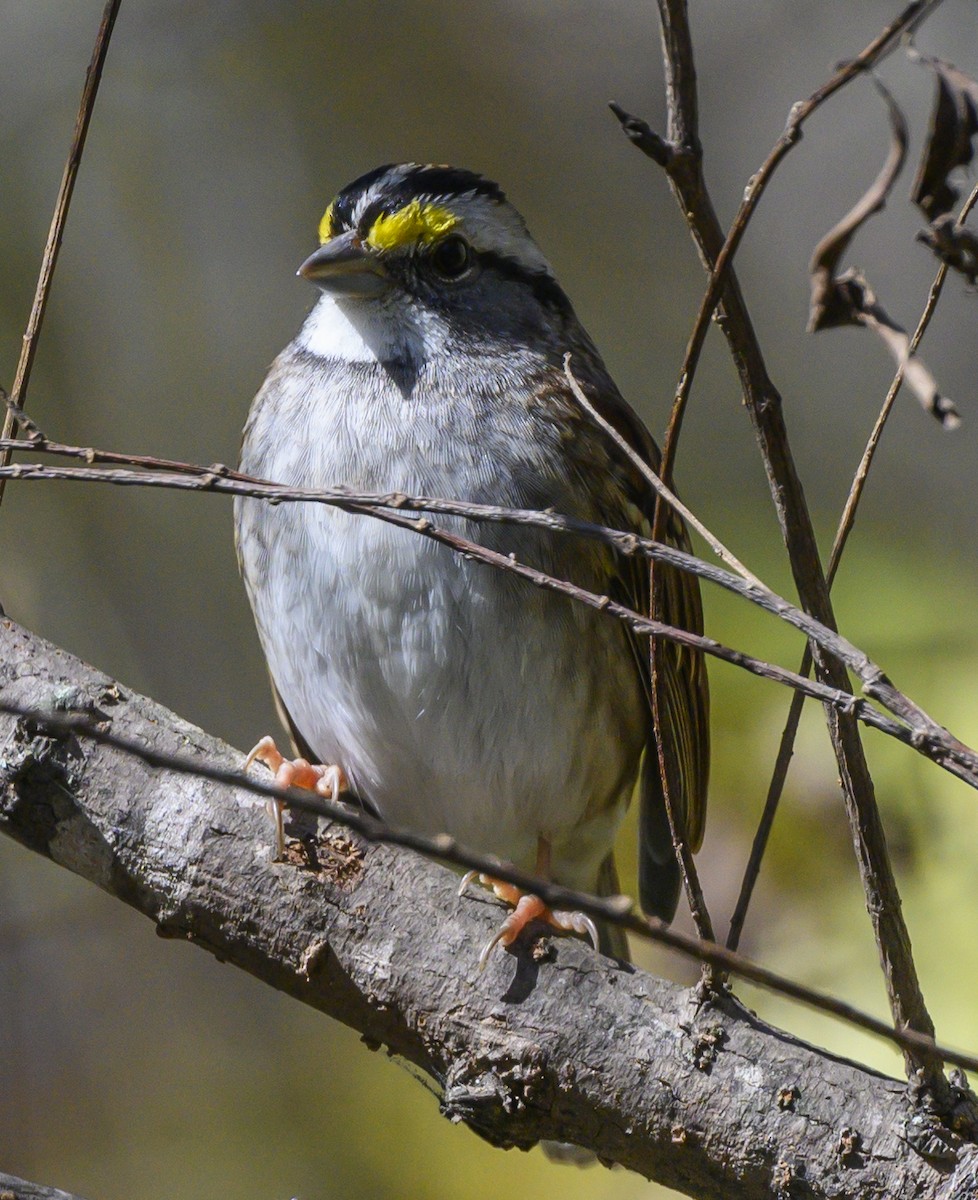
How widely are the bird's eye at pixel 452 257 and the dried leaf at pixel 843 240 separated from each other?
5.72ft

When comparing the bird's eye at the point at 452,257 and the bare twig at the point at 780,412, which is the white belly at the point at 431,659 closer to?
the bird's eye at the point at 452,257

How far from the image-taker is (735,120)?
225 inches

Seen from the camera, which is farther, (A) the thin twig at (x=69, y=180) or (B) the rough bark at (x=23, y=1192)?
(A) the thin twig at (x=69, y=180)

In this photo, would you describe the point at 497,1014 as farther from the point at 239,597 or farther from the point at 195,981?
the point at 239,597

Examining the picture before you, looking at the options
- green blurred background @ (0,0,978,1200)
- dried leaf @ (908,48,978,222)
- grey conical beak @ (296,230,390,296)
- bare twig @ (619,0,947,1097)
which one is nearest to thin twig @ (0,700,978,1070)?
bare twig @ (619,0,947,1097)

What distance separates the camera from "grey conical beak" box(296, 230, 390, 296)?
2.68 m

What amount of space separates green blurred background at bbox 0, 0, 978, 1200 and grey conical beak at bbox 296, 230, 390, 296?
1.65m

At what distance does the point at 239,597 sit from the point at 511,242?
286cm

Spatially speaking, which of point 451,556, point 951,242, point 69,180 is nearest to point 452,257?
point 451,556

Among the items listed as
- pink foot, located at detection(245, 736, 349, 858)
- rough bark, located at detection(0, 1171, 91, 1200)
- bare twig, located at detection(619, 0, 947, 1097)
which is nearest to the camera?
bare twig, located at detection(619, 0, 947, 1097)

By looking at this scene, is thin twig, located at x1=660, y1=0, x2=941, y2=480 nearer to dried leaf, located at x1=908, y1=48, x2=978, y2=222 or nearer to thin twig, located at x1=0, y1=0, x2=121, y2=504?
dried leaf, located at x1=908, y1=48, x2=978, y2=222

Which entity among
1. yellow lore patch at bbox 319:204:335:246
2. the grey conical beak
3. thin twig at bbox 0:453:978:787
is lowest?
thin twig at bbox 0:453:978:787

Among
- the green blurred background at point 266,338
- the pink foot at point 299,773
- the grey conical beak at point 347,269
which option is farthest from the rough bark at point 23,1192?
the green blurred background at point 266,338

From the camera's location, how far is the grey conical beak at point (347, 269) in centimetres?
268
